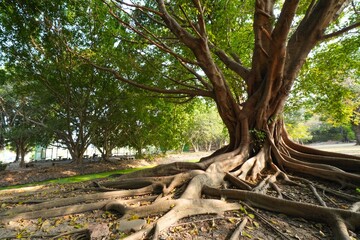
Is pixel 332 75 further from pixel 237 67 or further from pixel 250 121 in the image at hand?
pixel 250 121

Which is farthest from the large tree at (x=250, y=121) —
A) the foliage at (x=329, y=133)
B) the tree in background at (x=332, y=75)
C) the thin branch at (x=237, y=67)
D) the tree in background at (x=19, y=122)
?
the foliage at (x=329, y=133)

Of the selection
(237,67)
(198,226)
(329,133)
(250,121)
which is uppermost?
(237,67)

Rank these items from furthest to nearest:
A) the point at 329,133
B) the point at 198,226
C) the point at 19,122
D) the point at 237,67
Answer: the point at 329,133 → the point at 19,122 → the point at 237,67 → the point at 198,226

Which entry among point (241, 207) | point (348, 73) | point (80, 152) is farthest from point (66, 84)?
point (348, 73)

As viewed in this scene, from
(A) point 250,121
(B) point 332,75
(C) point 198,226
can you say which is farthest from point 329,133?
(C) point 198,226

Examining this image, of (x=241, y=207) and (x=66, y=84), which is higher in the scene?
(x=66, y=84)

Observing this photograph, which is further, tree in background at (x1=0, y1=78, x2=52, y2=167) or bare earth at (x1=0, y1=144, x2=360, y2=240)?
tree in background at (x1=0, y1=78, x2=52, y2=167)

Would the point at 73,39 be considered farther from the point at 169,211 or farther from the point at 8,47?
the point at 169,211

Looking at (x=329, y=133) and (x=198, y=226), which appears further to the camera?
(x=329, y=133)

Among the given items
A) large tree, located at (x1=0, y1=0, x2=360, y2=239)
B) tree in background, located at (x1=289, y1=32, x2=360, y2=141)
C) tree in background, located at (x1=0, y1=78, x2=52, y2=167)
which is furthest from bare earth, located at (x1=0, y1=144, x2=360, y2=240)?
tree in background, located at (x1=0, y1=78, x2=52, y2=167)

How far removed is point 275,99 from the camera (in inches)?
245

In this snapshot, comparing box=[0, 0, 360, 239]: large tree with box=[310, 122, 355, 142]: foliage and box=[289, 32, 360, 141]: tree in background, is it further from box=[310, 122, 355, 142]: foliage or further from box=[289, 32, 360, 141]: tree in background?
box=[310, 122, 355, 142]: foliage

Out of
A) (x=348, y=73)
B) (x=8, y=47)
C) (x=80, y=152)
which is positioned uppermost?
(x=8, y=47)

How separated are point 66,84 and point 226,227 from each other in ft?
39.3
